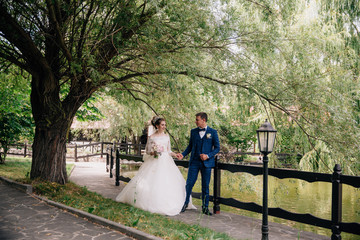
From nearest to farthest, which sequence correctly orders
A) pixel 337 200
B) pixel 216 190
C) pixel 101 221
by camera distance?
pixel 337 200
pixel 101 221
pixel 216 190

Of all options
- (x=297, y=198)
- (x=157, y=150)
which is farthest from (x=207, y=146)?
(x=297, y=198)

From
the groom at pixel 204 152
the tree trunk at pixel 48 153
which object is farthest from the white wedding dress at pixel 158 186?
the tree trunk at pixel 48 153

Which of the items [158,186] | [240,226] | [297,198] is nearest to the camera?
[240,226]

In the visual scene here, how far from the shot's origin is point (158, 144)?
7.22m

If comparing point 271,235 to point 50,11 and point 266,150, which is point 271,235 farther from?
point 50,11

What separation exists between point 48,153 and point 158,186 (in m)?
4.20

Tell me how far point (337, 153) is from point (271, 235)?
2540 mm

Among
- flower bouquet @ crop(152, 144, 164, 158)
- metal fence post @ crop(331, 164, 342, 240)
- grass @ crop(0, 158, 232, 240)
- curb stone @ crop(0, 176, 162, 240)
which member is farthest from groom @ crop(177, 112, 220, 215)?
metal fence post @ crop(331, 164, 342, 240)

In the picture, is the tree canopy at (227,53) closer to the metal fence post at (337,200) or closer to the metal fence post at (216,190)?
the metal fence post at (216,190)

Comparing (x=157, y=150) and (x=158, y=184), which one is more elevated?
(x=157, y=150)

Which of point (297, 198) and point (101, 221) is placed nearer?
point (101, 221)

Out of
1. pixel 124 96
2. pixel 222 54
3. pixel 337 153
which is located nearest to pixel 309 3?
pixel 222 54

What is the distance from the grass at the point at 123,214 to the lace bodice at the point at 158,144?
1.36 meters

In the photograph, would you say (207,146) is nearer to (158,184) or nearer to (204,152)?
(204,152)
